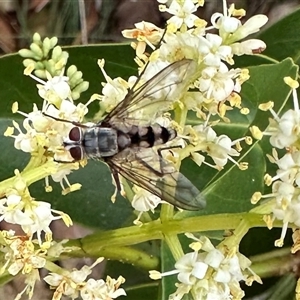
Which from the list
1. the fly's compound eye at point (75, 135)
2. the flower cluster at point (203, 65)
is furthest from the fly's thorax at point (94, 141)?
the flower cluster at point (203, 65)

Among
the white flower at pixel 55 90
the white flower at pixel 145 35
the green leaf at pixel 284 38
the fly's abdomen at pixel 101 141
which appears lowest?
the green leaf at pixel 284 38

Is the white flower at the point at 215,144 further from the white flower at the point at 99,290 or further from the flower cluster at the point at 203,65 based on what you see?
the white flower at the point at 99,290

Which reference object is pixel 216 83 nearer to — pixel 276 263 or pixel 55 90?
pixel 55 90

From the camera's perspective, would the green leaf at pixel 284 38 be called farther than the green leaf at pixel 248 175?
Yes

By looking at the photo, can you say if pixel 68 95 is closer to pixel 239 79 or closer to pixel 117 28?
pixel 239 79

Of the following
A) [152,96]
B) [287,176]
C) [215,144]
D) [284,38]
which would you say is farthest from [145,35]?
[284,38]

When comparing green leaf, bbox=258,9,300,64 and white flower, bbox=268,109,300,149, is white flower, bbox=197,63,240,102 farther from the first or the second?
green leaf, bbox=258,9,300,64

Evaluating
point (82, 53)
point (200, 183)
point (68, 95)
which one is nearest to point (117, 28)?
point (82, 53)
